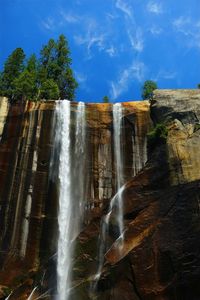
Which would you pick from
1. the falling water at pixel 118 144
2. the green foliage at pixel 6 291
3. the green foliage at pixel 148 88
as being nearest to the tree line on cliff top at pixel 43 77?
the green foliage at pixel 148 88

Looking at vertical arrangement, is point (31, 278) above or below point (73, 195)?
below

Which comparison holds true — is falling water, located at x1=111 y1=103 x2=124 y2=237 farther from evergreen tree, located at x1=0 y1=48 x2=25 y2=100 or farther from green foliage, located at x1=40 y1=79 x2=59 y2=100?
evergreen tree, located at x1=0 y1=48 x2=25 y2=100

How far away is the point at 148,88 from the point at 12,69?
14.8 meters

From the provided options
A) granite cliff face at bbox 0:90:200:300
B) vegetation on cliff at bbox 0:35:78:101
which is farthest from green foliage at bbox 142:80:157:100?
granite cliff face at bbox 0:90:200:300

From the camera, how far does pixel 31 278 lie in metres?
25.0

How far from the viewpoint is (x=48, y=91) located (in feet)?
129

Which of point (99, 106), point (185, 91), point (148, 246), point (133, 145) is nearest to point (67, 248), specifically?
point (148, 246)

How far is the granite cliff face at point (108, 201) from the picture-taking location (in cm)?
2055

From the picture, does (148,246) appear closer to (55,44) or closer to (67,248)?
(67,248)

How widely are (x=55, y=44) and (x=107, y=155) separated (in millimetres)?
22497

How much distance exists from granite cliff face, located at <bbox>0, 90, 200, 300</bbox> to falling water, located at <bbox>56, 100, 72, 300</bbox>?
473 millimetres

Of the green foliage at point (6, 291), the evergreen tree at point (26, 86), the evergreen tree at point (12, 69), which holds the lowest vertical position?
the green foliage at point (6, 291)

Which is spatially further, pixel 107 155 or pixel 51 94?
pixel 51 94

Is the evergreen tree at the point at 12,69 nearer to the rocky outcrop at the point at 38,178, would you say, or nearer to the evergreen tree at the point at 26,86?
the evergreen tree at the point at 26,86
